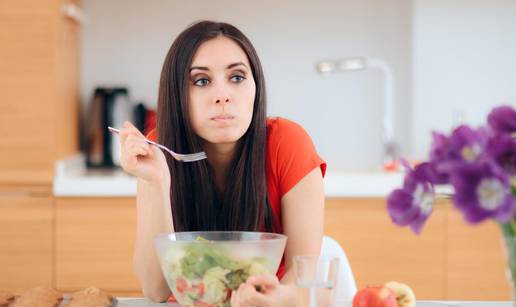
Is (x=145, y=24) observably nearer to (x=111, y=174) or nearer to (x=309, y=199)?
(x=111, y=174)

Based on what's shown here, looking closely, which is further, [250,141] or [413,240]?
[413,240]

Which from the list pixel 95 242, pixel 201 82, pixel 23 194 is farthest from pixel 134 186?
pixel 201 82

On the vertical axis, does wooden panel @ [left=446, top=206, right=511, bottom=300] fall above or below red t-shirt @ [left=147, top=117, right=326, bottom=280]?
below

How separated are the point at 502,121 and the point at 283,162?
3.10ft

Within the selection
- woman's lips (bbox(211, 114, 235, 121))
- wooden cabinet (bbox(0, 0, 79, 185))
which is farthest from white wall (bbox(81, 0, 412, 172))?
woman's lips (bbox(211, 114, 235, 121))

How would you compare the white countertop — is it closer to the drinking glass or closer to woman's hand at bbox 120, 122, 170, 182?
woman's hand at bbox 120, 122, 170, 182

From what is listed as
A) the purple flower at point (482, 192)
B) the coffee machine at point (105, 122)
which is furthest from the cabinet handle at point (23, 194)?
the purple flower at point (482, 192)

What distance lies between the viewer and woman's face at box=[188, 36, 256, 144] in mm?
1649

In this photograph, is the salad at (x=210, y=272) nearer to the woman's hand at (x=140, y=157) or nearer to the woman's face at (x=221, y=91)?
the woman's hand at (x=140, y=157)

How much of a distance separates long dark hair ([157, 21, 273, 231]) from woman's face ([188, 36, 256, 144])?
28 millimetres

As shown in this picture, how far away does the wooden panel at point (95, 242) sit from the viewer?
123 inches

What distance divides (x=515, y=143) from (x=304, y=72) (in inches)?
116

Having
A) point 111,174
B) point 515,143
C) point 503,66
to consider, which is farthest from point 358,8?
point 515,143

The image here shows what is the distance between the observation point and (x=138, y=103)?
3734mm
